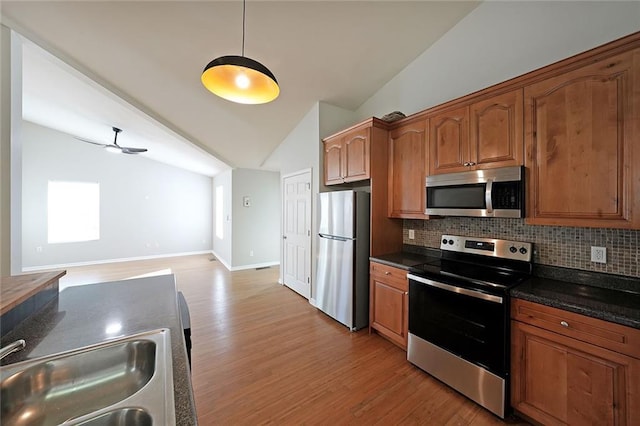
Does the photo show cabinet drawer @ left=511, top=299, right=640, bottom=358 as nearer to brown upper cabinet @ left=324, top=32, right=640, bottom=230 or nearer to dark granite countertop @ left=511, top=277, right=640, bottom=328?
dark granite countertop @ left=511, top=277, right=640, bottom=328

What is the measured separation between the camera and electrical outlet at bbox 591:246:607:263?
5.41 ft

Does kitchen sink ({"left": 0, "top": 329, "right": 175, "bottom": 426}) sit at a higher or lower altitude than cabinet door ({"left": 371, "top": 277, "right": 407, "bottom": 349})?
higher

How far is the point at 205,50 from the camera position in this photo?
2.43 m

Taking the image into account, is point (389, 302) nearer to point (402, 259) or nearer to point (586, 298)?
point (402, 259)

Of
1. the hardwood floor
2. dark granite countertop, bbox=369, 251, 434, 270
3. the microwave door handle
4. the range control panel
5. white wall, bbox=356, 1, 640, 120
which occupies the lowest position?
the hardwood floor

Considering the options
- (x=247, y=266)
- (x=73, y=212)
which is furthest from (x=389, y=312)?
(x=73, y=212)

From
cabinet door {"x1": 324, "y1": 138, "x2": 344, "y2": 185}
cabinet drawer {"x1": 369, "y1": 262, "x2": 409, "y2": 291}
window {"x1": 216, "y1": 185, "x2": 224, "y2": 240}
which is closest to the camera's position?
cabinet drawer {"x1": 369, "y1": 262, "x2": 409, "y2": 291}

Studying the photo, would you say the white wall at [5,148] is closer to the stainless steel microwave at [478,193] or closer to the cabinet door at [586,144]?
the stainless steel microwave at [478,193]

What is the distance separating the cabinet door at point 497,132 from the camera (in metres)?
1.81

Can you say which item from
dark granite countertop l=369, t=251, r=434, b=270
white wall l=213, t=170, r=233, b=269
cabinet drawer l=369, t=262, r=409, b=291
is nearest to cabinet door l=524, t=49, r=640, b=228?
dark granite countertop l=369, t=251, r=434, b=270

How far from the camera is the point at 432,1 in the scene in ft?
7.21

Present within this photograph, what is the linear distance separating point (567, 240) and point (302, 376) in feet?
7.88

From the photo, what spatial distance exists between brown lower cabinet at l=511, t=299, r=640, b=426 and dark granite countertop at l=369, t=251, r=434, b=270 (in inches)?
34.8

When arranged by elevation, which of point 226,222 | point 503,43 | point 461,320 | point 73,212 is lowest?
point 461,320
